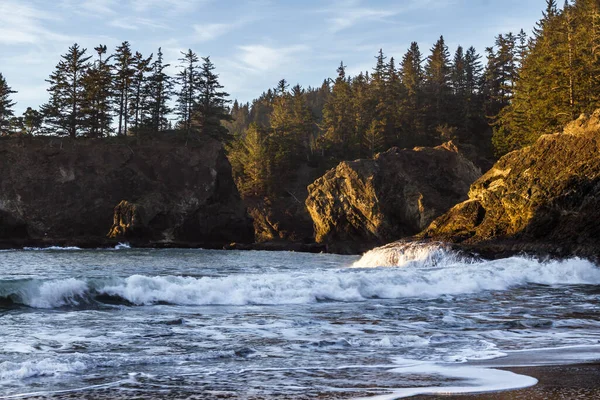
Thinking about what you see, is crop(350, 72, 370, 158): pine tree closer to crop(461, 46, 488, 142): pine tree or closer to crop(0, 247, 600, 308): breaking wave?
crop(461, 46, 488, 142): pine tree

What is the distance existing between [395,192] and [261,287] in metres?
34.6

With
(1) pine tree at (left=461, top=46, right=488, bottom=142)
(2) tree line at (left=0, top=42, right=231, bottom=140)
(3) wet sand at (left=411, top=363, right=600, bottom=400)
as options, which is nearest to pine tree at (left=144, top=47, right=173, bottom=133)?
(2) tree line at (left=0, top=42, right=231, bottom=140)

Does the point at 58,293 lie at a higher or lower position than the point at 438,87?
lower

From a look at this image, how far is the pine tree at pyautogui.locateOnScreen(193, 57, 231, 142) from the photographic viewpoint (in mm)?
70250

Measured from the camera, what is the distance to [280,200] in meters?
74.5

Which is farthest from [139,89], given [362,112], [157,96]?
[362,112]

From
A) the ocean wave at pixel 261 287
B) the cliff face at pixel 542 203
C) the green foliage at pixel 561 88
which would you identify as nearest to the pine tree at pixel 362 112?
the green foliage at pixel 561 88

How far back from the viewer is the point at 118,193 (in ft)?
196

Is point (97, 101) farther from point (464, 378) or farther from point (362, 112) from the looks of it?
point (464, 378)

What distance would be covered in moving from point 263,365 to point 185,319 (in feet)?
15.2

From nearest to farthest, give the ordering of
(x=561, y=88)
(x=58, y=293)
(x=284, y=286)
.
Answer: (x=58, y=293) < (x=284, y=286) < (x=561, y=88)

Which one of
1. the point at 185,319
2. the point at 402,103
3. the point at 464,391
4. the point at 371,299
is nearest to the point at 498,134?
the point at 402,103

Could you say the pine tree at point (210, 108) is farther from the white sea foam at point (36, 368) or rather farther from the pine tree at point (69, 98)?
the white sea foam at point (36, 368)

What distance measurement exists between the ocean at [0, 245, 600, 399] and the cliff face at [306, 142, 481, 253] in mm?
28563
